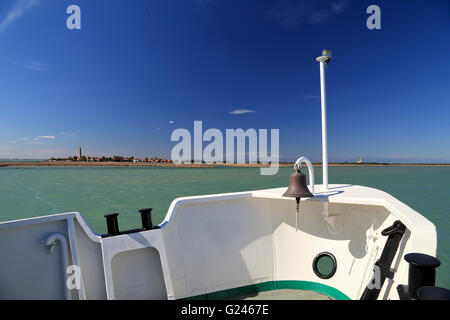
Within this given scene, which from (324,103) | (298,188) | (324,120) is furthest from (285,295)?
(324,103)

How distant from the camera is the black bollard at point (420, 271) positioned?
4.72 feet

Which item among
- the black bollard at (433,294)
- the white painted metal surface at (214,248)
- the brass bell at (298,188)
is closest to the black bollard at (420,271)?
the black bollard at (433,294)

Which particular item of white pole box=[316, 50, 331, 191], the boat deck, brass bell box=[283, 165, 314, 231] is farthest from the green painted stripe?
brass bell box=[283, 165, 314, 231]

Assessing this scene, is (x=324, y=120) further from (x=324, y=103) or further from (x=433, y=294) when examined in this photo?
(x=433, y=294)

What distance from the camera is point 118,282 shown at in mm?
2719

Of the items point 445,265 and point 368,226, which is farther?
point 445,265

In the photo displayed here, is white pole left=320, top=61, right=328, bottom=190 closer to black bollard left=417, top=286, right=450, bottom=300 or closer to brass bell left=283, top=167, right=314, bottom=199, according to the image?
brass bell left=283, top=167, right=314, bottom=199

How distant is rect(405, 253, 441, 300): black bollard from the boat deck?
1.85 meters

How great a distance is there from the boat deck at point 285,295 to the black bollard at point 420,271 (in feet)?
6.06

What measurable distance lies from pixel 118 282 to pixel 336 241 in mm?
2886

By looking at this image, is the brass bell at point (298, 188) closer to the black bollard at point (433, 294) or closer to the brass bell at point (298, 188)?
the brass bell at point (298, 188)

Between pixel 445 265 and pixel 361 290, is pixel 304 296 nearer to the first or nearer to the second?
pixel 361 290
